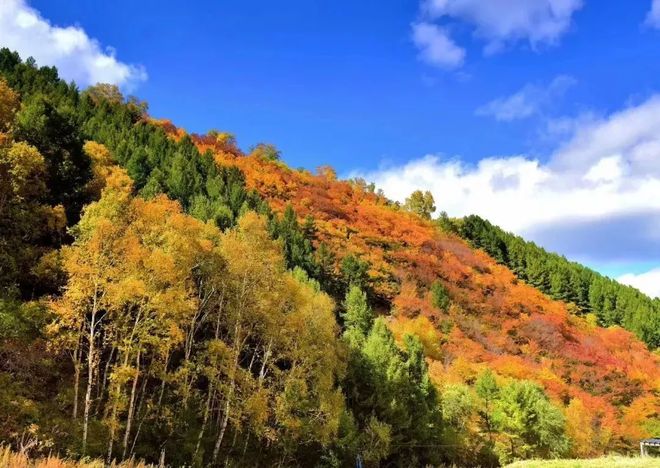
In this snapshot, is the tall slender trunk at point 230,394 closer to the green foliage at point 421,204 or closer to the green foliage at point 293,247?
the green foliage at point 293,247

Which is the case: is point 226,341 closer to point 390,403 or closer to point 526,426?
point 390,403

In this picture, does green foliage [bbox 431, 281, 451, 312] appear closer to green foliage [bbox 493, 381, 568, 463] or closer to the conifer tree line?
green foliage [bbox 493, 381, 568, 463]

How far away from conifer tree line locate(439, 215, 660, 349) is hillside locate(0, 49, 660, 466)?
28956mm

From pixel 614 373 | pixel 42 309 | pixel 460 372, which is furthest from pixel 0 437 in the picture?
pixel 614 373

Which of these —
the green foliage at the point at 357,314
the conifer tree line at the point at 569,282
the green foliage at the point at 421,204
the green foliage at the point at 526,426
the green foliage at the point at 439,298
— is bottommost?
the green foliage at the point at 526,426

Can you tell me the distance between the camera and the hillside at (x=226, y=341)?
80.2 ft

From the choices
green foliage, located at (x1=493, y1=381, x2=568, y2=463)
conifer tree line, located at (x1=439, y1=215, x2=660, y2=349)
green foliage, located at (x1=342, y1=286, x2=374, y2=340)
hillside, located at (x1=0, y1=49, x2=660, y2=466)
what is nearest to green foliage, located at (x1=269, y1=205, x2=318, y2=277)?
hillside, located at (x1=0, y1=49, x2=660, y2=466)

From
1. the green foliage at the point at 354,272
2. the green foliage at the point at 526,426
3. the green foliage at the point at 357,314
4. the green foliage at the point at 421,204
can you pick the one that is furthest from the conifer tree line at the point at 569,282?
the green foliage at the point at 357,314

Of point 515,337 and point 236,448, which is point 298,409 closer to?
point 236,448

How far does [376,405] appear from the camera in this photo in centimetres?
4284

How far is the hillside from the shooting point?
963 inches

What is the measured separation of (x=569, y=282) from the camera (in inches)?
5458

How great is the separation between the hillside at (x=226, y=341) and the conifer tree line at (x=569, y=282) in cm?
2896

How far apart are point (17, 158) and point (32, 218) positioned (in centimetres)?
364
